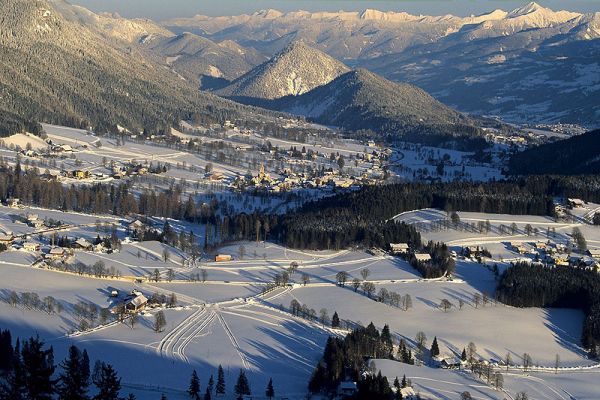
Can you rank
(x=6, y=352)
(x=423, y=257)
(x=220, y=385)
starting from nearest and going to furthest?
(x=220, y=385)
(x=6, y=352)
(x=423, y=257)

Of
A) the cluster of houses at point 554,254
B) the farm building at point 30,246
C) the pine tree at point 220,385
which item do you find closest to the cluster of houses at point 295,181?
the cluster of houses at point 554,254

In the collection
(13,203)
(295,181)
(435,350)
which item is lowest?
(435,350)

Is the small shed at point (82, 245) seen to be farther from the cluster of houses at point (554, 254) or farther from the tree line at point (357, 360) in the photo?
the cluster of houses at point (554, 254)

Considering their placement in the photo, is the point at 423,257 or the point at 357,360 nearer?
the point at 357,360

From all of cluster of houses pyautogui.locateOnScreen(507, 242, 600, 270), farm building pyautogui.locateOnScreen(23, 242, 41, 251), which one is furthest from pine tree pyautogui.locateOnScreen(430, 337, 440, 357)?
farm building pyautogui.locateOnScreen(23, 242, 41, 251)

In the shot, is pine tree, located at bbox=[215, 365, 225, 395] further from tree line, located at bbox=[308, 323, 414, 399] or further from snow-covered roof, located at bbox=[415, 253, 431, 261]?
snow-covered roof, located at bbox=[415, 253, 431, 261]

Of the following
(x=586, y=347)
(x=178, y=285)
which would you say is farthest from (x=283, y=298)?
(x=586, y=347)

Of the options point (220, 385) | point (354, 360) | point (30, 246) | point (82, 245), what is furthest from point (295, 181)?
point (220, 385)

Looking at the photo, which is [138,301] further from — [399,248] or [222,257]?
[399,248]
